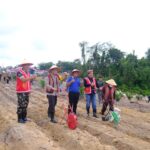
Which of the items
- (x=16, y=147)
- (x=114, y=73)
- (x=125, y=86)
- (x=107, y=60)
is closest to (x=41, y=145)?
(x=16, y=147)

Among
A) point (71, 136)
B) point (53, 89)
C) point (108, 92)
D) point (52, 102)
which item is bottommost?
point (71, 136)

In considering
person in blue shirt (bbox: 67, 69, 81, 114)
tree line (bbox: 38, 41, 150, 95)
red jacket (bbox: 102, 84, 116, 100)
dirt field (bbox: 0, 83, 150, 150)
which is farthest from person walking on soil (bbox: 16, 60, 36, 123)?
tree line (bbox: 38, 41, 150, 95)

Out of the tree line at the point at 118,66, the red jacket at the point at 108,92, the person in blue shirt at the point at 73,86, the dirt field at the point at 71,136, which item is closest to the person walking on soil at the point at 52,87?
the dirt field at the point at 71,136

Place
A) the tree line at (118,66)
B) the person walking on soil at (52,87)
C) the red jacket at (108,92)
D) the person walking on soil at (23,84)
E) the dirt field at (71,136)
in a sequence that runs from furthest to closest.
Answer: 1. the tree line at (118,66)
2. the red jacket at (108,92)
3. the person walking on soil at (52,87)
4. the person walking on soil at (23,84)
5. the dirt field at (71,136)

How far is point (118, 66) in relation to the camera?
54688mm

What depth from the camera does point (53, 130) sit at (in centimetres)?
1010

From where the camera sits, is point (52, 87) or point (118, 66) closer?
point (52, 87)

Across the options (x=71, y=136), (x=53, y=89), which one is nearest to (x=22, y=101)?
(x=53, y=89)

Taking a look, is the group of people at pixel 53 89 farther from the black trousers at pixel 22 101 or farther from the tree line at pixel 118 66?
the tree line at pixel 118 66

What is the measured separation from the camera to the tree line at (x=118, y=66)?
51.2m

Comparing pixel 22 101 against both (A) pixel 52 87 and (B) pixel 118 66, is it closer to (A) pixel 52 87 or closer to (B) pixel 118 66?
(A) pixel 52 87

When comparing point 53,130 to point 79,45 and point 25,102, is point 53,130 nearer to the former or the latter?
point 25,102

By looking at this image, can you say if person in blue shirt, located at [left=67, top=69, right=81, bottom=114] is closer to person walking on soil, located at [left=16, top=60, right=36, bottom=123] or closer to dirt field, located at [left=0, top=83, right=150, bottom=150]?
dirt field, located at [left=0, top=83, right=150, bottom=150]

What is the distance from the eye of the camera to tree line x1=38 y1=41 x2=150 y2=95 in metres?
51.2
